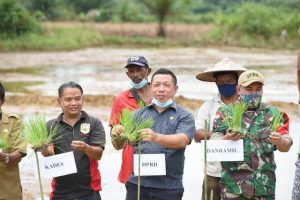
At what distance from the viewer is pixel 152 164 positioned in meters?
4.38

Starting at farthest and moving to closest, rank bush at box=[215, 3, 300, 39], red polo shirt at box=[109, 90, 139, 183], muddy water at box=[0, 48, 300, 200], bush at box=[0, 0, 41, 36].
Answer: bush at box=[215, 3, 300, 39] < bush at box=[0, 0, 41, 36] < muddy water at box=[0, 48, 300, 200] < red polo shirt at box=[109, 90, 139, 183]

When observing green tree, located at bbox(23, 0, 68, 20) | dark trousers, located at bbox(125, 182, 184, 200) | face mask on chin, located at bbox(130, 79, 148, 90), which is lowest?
dark trousers, located at bbox(125, 182, 184, 200)

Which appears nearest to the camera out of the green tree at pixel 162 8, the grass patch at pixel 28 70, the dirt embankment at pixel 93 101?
the dirt embankment at pixel 93 101

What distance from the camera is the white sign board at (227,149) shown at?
4.25m

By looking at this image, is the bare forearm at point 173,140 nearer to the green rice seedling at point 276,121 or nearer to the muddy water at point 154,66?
the green rice seedling at point 276,121

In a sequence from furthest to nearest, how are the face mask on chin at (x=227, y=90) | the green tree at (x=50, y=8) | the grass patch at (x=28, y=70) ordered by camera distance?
the green tree at (x=50, y=8)
the grass patch at (x=28, y=70)
the face mask on chin at (x=227, y=90)

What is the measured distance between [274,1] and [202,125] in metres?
63.6

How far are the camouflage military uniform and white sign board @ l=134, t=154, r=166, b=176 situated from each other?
483mm

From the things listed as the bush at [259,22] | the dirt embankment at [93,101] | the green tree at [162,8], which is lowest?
the dirt embankment at [93,101]

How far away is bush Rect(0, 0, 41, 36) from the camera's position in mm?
39031

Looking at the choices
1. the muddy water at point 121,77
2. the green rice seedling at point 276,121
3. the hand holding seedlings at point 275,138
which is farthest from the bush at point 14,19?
the hand holding seedlings at point 275,138

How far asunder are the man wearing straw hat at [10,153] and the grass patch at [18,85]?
48.2 feet

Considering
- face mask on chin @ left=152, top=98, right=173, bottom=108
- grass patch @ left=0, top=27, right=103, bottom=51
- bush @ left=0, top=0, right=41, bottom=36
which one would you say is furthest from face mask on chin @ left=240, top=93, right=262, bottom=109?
bush @ left=0, top=0, right=41, bottom=36

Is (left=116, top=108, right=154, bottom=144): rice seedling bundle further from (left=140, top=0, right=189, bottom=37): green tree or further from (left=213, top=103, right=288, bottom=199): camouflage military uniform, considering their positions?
(left=140, top=0, right=189, bottom=37): green tree
